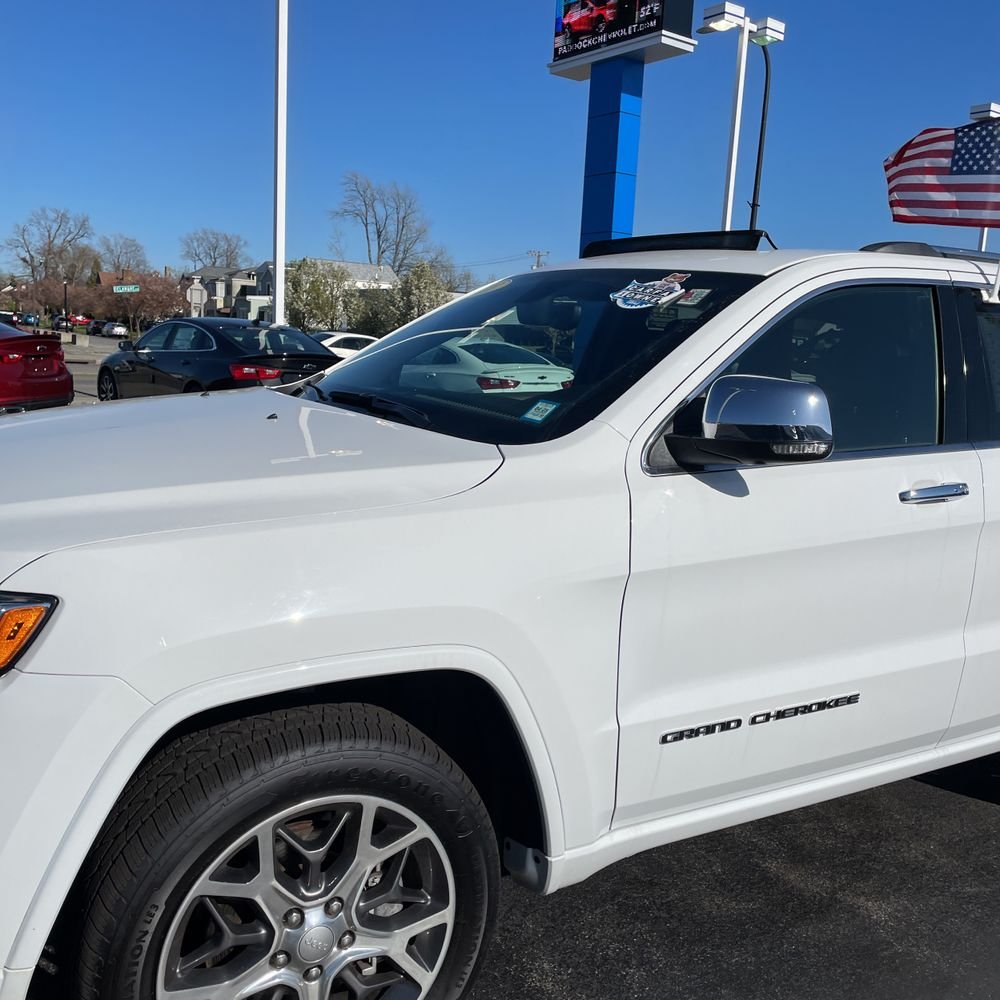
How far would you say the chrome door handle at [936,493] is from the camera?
2.47 metres

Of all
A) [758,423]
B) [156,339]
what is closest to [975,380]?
[758,423]

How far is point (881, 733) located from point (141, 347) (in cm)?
1082

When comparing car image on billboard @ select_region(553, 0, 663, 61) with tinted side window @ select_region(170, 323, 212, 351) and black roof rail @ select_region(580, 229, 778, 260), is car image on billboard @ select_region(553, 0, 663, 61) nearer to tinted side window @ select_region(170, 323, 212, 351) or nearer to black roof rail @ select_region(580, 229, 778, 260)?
tinted side window @ select_region(170, 323, 212, 351)

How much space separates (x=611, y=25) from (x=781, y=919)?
1814 centimetres

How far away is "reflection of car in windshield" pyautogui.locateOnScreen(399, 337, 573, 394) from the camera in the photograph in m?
2.50

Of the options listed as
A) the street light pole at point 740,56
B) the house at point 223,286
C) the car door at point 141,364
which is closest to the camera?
the car door at point 141,364

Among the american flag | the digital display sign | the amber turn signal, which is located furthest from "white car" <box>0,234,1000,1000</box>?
the digital display sign

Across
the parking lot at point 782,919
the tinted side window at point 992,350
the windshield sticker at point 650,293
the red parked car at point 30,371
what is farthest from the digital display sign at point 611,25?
the parking lot at point 782,919

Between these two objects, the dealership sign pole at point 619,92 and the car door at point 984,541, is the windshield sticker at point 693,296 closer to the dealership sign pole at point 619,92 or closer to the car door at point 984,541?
the car door at point 984,541

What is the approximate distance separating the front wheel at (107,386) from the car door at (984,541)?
1124 cm

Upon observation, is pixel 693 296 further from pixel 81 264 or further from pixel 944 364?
pixel 81 264

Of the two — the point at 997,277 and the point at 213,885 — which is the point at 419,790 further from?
the point at 997,277

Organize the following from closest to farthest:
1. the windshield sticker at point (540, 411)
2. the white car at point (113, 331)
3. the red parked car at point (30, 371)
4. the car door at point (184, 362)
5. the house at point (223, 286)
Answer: the windshield sticker at point (540, 411) < the red parked car at point (30, 371) < the car door at point (184, 362) < the white car at point (113, 331) < the house at point (223, 286)

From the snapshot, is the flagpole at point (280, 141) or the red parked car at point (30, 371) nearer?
the red parked car at point (30, 371)
